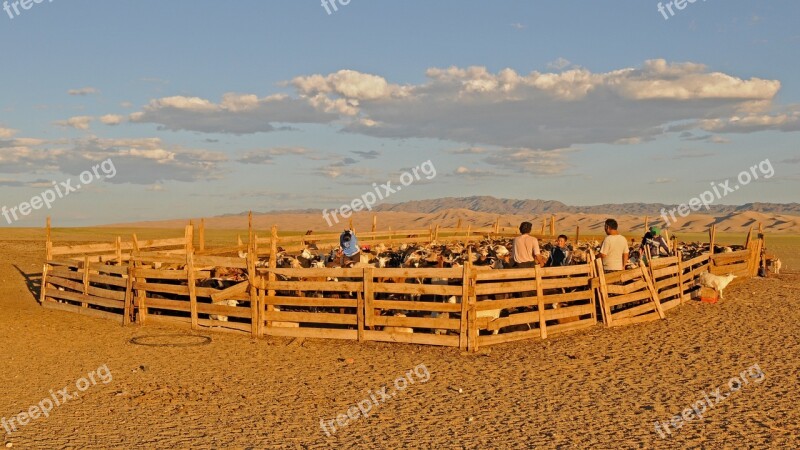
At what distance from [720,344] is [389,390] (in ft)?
20.9

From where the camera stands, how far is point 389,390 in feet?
32.4

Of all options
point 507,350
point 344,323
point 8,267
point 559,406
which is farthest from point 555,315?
point 8,267

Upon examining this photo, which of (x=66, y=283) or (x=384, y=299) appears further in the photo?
(x=66, y=283)

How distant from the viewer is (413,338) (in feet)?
42.2

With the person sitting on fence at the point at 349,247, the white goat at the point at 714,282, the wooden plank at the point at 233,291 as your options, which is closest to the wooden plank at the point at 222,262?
the wooden plank at the point at 233,291

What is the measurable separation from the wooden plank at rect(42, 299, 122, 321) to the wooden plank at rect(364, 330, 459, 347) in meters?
6.10

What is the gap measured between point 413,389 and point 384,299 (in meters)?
4.11

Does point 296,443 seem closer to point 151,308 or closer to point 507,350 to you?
point 507,350

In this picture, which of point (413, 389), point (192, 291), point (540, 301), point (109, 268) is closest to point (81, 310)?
point (109, 268)

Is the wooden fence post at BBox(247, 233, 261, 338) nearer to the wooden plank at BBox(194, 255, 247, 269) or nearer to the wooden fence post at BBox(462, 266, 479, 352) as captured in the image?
the wooden plank at BBox(194, 255, 247, 269)

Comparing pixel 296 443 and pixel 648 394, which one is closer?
pixel 296 443

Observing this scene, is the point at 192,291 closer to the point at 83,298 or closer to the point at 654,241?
the point at 83,298

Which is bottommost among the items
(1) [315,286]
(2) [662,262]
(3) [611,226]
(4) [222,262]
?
(1) [315,286]

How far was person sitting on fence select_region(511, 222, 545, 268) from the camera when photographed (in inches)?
559
